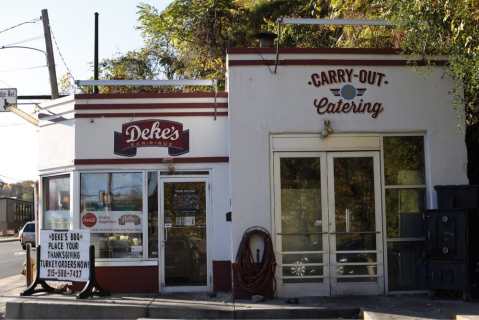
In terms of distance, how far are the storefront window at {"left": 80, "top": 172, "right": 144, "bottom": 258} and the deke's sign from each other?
3.77 meters

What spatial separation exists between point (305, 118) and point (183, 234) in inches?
127

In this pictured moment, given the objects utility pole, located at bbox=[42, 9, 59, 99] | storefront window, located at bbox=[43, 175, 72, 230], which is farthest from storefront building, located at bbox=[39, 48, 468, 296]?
utility pole, located at bbox=[42, 9, 59, 99]

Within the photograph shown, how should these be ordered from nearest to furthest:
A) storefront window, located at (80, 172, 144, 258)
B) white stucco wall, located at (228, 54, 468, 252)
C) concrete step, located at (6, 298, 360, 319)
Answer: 1. concrete step, located at (6, 298, 360, 319)
2. white stucco wall, located at (228, 54, 468, 252)
3. storefront window, located at (80, 172, 144, 258)

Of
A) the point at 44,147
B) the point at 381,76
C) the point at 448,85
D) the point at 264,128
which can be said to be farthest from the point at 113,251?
the point at 448,85

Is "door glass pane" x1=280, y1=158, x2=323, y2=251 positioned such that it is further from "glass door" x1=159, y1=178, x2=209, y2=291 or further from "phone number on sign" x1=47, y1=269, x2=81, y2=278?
"phone number on sign" x1=47, y1=269, x2=81, y2=278

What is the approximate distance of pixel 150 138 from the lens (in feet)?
41.6

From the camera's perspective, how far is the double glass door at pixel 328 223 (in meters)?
11.8

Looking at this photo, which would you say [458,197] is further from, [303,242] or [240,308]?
[240,308]

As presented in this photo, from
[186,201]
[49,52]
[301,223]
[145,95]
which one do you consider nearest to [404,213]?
[301,223]

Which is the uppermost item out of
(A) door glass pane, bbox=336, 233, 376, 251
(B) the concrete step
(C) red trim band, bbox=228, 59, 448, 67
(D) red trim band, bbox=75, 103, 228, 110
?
(C) red trim band, bbox=228, 59, 448, 67

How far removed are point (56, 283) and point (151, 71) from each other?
60.2ft

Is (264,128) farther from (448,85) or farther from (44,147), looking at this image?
(44,147)

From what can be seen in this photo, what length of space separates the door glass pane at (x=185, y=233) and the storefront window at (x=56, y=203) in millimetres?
2038

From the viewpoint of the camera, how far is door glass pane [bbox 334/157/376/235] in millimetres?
11914
